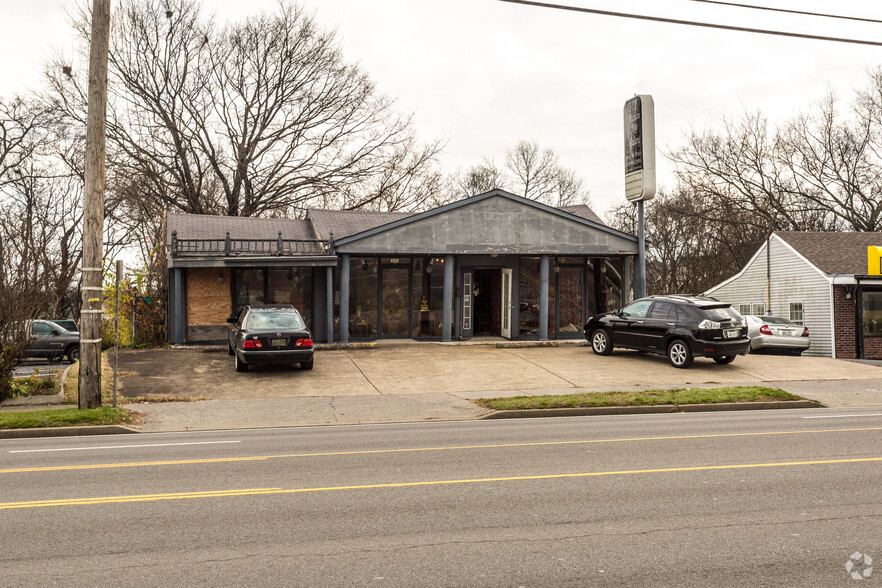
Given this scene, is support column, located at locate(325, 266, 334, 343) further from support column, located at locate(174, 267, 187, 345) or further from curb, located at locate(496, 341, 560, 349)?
curb, located at locate(496, 341, 560, 349)

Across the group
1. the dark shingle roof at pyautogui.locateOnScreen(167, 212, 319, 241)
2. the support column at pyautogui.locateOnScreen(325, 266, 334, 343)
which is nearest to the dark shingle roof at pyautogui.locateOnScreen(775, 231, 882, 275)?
the support column at pyautogui.locateOnScreen(325, 266, 334, 343)

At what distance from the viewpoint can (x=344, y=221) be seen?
26.6 metres

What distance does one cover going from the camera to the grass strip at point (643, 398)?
13586mm

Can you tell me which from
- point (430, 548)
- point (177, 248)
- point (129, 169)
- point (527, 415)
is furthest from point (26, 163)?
point (430, 548)

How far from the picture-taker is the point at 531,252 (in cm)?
2362

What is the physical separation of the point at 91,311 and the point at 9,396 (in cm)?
363

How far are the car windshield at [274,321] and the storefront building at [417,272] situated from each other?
4.00 metres

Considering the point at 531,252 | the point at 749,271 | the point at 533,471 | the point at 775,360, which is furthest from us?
the point at 749,271

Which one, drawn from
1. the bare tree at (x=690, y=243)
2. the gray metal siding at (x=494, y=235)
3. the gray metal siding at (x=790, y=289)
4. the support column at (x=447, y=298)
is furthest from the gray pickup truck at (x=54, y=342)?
the bare tree at (x=690, y=243)

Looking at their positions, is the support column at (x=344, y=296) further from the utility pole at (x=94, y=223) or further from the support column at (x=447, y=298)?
the utility pole at (x=94, y=223)

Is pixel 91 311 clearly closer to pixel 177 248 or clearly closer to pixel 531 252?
pixel 177 248

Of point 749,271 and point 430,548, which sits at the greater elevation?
point 749,271

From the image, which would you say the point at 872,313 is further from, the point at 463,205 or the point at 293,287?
the point at 293,287

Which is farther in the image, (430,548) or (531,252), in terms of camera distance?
(531,252)
